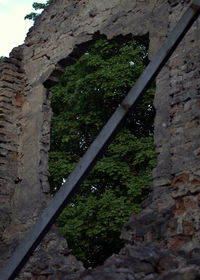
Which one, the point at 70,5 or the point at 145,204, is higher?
the point at 70,5

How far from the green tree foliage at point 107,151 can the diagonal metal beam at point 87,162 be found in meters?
6.39

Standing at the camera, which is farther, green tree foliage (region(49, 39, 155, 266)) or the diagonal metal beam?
green tree foliage (region(49, 39, 155, 266))

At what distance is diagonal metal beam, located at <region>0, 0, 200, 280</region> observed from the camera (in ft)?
8.54

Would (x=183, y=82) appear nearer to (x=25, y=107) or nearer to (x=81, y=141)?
(x=25, y=107)

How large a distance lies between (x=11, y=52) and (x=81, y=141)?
4.57 metres

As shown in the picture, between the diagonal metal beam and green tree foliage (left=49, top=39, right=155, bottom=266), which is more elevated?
green tree foliage (left=49, top=39, right=155, bottom=266)

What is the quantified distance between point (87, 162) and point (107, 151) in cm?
765

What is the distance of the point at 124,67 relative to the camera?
1051 centimetres

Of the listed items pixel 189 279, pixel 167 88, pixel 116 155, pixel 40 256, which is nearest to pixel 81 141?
pixel 116 155

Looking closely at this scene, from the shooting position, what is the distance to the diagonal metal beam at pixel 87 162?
2.60 metres

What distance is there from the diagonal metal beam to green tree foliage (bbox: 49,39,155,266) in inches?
251

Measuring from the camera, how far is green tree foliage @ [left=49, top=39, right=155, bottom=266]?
9.41 metres

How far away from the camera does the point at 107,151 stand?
10383mm

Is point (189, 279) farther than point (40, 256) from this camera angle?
No
